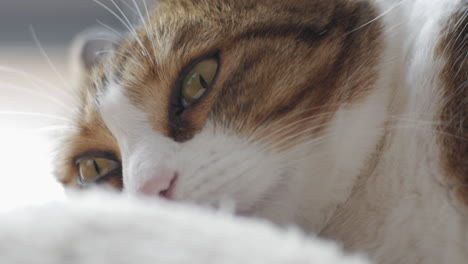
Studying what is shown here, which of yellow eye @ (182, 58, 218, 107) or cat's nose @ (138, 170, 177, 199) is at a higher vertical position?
yellow eye @ (182, 58, 218, 107)

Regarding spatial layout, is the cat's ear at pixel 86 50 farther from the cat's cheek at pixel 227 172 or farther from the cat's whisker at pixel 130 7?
the cat's cheek at pixel 227 172

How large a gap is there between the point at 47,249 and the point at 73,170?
2.21 feet

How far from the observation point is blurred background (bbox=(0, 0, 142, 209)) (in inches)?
41.1

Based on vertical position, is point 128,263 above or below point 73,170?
below

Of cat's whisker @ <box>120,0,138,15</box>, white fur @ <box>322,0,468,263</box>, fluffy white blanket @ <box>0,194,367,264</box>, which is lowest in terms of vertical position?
fluffy white blanket @ <box>0,194,367,264</box>

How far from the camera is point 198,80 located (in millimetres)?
771

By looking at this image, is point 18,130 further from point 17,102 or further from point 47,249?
point 47,249

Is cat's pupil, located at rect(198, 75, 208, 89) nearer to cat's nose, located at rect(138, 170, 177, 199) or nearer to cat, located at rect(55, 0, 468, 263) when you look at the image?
cat, located at rect(55, 0, 468, 263)

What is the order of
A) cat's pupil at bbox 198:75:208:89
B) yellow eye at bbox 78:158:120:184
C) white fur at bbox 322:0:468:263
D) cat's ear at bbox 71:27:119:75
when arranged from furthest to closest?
1. cat's ear at bbox 71:27:119:75
2. yellow eye at bbox 78:158:120:184
3. cat's pupil at bbox 198:75:208:89
4. white fur at bbox 322:0:468:263

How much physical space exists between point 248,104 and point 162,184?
162mm

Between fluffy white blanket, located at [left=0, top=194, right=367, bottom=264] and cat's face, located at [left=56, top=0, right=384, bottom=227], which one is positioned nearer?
fluffy white blanket, located at [left=0, top=194, right=367, bottom=264]

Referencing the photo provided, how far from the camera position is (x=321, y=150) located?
2.37 ft

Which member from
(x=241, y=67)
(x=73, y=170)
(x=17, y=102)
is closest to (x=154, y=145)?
(x=241, y=67)

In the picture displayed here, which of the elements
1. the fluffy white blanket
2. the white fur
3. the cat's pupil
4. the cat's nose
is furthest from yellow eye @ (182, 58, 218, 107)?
the fluffy white blanket
